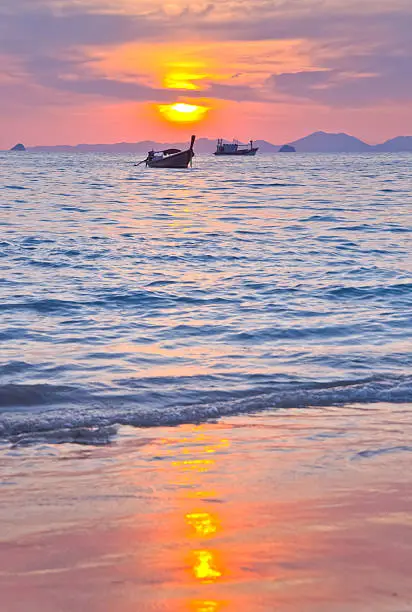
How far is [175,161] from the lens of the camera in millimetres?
85812

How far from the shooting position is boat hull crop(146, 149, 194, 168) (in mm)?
83688

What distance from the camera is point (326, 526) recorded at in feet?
14.2

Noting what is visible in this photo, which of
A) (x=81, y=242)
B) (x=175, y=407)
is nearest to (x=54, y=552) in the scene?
(x=175, y=407)

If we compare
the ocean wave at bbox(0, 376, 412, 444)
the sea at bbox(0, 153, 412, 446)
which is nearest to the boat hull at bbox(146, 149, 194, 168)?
the sea at bbox(0, 153, 412, 446)

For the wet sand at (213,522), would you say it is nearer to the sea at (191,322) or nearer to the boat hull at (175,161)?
the sea at (191,322)

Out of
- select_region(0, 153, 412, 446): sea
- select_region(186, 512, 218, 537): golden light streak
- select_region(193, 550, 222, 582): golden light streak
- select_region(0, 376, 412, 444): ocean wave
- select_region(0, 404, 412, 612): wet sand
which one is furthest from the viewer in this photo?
select_region(0, 153, 412, 446): sea

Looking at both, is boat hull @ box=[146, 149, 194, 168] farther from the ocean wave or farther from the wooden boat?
the ocean wave

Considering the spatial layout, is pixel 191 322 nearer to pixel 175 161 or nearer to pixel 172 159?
pixel 172 159

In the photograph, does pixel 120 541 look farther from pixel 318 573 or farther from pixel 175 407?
pixel 175 407

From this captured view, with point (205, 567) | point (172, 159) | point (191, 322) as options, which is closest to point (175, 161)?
point (172, 159)

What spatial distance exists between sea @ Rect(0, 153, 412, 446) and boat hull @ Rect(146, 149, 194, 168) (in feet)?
189

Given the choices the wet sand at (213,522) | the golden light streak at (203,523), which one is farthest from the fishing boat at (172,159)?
the golden light streak at (203,523)

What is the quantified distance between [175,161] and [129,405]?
7984 cm

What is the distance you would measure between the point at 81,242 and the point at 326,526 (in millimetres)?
18136
